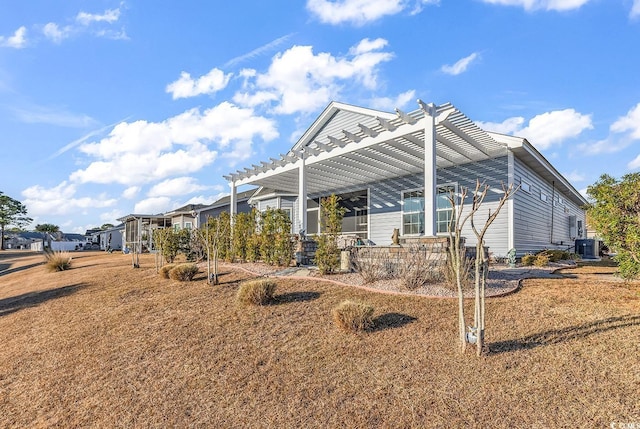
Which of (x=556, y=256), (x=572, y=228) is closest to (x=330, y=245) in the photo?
(x=556, y=256)

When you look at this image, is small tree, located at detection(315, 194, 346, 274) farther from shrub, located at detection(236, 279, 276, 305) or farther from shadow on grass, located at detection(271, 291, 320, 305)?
shrub, located at detection(236, 279, 276, 305)

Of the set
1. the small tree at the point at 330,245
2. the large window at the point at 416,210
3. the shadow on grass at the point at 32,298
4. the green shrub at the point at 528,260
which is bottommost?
the shadow on grass at the point at 32,298

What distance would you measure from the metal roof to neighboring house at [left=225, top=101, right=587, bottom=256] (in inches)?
1.2

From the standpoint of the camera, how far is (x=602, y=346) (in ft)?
12.7

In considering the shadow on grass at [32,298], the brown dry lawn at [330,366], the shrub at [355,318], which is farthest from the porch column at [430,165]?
the shadow on grass at [32,298]

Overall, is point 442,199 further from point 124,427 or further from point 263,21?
point 124,427

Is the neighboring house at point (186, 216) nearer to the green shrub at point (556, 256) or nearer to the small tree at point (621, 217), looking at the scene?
the green shrub at point (556, 256)

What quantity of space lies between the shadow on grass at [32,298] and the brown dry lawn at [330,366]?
7.99 feet

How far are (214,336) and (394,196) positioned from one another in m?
10.0

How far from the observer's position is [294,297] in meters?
6.46

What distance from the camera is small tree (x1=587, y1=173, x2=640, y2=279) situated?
205 inches

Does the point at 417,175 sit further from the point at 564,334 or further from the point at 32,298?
the point at 32,298

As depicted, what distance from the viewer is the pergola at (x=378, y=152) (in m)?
7.93

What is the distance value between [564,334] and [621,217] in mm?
2539
